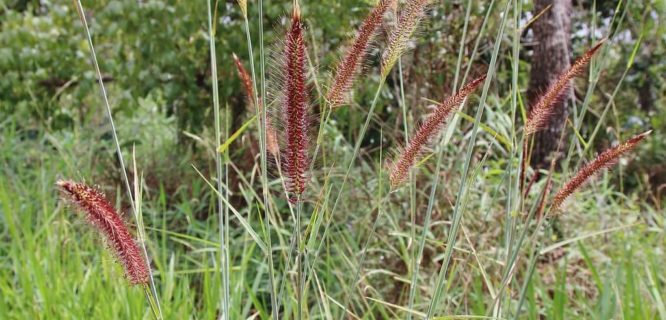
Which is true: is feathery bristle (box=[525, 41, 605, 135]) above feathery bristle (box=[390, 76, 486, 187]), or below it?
above

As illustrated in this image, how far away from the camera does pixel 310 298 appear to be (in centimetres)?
301

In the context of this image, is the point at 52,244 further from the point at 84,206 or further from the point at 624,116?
the point at 624,116

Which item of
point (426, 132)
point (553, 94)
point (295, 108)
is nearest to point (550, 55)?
point (553, 94)

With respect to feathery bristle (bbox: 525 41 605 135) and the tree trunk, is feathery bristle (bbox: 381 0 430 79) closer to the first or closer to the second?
feathery bristle (bbox: 525 41 605 135)

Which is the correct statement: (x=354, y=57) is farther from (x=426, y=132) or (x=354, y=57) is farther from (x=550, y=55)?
(x=550, y=55)

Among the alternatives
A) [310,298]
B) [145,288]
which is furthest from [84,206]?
[310,298]

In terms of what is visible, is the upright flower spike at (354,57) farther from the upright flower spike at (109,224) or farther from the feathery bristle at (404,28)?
the upright flower spike at (109,224)

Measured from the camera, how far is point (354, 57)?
0.89m

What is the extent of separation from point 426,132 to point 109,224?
37cm

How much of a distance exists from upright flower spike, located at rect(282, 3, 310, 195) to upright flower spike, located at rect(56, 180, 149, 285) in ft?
0.62

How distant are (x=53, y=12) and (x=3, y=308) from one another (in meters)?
2.36

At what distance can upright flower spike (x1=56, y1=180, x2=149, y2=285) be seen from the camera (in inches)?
31.8

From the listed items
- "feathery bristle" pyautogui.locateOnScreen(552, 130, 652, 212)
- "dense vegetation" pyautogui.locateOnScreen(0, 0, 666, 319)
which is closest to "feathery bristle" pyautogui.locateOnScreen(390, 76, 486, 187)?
"feathery bristle" pyautogui.locateOnScreen(552, 130, 652, 212)

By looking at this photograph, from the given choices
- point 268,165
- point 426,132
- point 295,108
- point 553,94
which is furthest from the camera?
point 268,165
